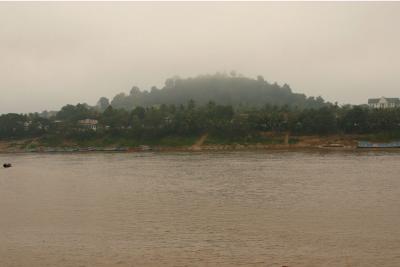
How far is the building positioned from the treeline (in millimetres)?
1185

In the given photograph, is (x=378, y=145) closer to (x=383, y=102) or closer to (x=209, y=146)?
(x=209, y=146)

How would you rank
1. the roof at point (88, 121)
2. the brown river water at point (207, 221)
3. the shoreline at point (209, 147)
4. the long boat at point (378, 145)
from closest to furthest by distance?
the brown river water at point (207, 221) < the long boat at point (378, 145) < the shoreline at point (209, 147) < the roof at point (88, 121)

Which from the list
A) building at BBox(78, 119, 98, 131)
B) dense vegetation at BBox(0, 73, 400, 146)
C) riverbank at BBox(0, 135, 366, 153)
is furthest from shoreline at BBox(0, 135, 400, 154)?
building at BBox(78, 119, 98, 131)

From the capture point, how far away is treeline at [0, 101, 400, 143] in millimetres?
77312

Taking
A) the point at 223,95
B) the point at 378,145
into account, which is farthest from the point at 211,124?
the point at 223,95

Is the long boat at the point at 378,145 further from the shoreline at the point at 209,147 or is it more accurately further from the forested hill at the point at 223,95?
the forested hill at the point at 223,95

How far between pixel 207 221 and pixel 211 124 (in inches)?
2493

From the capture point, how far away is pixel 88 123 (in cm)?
10181

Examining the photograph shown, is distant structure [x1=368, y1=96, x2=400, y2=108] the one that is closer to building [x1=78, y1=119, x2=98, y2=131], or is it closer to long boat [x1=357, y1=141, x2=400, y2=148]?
long boat [x1=357, y1=141, x2=400, y2=148]

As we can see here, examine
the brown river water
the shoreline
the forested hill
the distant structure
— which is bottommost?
the brown river water

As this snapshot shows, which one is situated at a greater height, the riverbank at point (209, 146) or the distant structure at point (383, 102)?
the distant structure at point (383, 102)

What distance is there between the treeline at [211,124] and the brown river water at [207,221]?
42692 millimetres

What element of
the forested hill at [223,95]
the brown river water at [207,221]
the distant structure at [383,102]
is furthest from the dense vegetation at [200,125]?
the forested hill at [223,95]

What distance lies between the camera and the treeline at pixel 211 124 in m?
77.3
